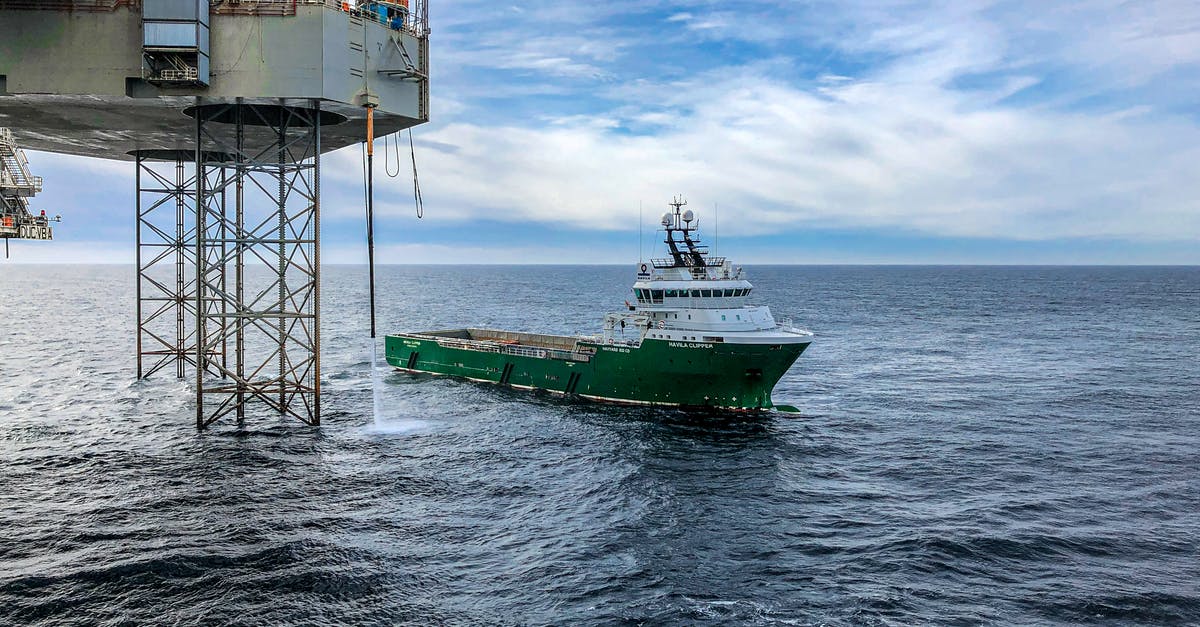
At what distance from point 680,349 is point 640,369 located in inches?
114

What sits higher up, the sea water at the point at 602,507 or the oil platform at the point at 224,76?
the oil platform at the point at 224,76

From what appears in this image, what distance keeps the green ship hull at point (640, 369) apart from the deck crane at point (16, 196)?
2364 cm

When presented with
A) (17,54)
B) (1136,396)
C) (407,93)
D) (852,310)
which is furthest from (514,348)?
(852,310)

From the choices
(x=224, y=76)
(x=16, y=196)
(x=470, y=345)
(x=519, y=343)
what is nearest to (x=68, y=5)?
(x=224, y=76)

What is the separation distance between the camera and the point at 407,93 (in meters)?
30.3

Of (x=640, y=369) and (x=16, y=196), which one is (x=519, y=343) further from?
(x=16, y=196)

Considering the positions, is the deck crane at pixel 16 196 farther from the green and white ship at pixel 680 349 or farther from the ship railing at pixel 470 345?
the green and white ship at pixel 680 349

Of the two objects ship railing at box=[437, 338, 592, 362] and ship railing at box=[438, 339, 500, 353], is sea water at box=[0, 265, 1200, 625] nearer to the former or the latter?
ship railing at box=[438, 339, 500, 353]

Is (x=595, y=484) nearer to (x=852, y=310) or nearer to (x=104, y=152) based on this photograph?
(x=104, y=152)

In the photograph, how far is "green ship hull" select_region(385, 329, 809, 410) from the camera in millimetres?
38812

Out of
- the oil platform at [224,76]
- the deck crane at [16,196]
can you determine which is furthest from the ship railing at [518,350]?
the deck crane at [16,196]

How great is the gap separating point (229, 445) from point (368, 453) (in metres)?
5.51

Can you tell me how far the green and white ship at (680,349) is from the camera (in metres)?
38.8

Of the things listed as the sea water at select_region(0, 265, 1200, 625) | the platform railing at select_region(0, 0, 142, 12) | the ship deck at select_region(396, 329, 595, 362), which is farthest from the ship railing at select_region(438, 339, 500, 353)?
→ the platform railing at select_region(0, 0, 142, 12)
